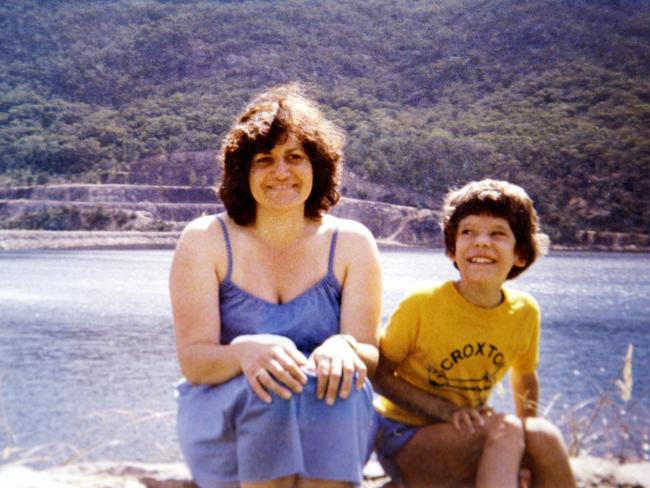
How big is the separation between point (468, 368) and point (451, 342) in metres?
0.10

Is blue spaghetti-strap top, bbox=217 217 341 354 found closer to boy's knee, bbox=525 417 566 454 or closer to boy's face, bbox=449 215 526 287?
boy's face, bbox=449 215 526 287

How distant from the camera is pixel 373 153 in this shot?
55188 mm

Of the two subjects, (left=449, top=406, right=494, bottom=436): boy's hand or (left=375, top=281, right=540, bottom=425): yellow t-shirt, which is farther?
(left=375, top=281, right=540, bottom=425): yellow t-shirt

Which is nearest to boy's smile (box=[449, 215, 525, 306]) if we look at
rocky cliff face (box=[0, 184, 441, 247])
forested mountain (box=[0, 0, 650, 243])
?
forested mountain (box=[0, 0, 650, 243])

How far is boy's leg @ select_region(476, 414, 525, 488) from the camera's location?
2.06 metres

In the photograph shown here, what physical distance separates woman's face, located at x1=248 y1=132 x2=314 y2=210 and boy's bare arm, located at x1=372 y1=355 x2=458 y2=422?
1.73ft

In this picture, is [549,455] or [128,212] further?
[128,212]

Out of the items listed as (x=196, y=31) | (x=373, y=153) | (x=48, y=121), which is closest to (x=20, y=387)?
(x=373, y=153)

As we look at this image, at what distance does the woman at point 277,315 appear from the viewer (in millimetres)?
1909

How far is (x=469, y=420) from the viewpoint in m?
2.18

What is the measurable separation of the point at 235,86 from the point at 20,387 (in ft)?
209

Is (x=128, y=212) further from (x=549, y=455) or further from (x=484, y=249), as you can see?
(x=549, y=455)

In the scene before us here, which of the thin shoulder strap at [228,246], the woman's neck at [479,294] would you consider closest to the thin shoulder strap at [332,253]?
the thin shoulder strap at [228,246]

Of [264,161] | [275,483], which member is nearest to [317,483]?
[275,483]
